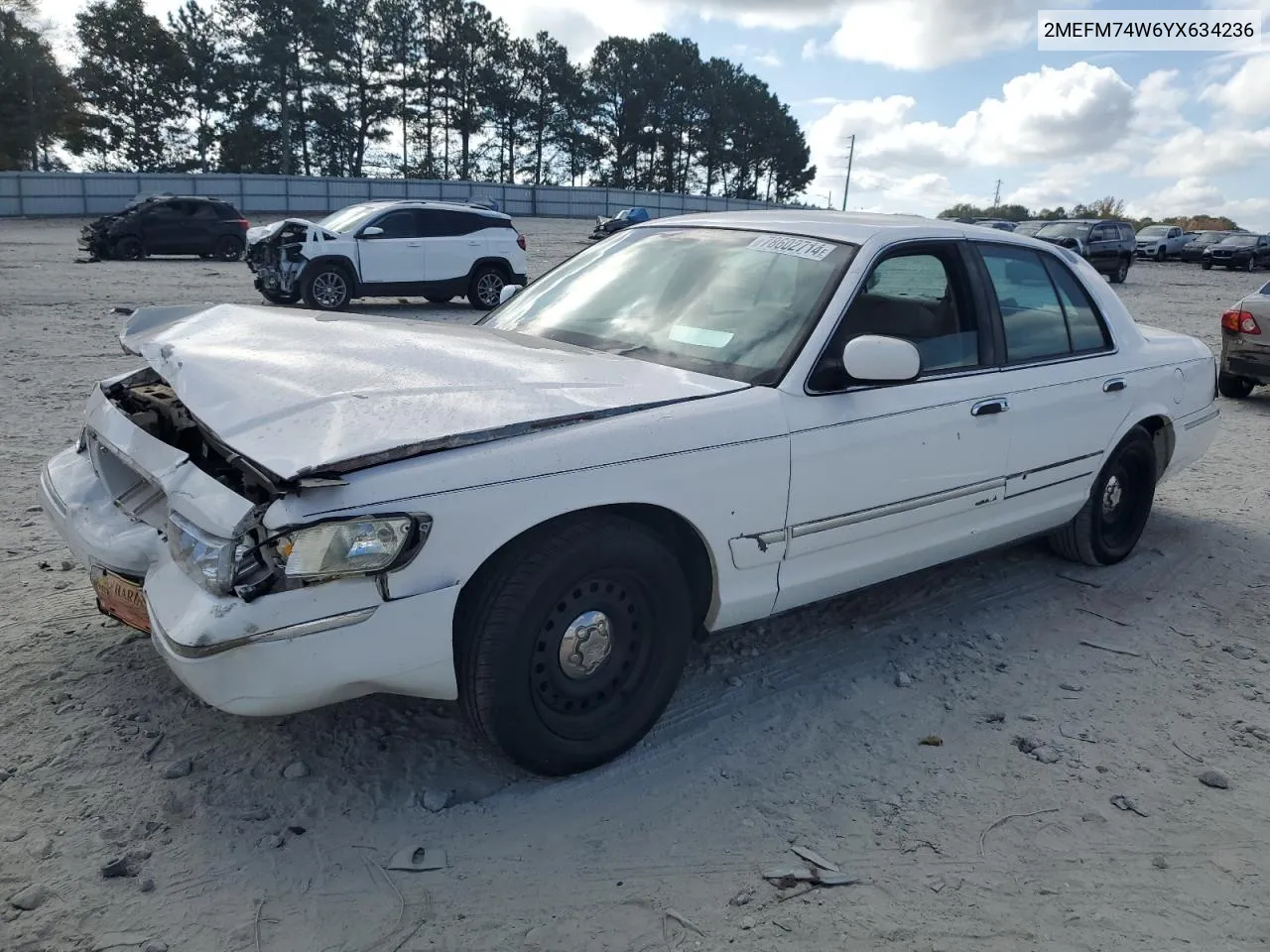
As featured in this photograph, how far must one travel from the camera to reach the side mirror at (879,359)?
3.21 m

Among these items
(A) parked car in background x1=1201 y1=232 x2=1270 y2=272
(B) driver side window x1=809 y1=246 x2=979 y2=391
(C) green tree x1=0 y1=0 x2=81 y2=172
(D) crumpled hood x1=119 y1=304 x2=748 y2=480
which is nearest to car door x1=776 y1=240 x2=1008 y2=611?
(B) driver side window x1=809 y1=246 x2=979 y2=391

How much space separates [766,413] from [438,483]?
3.75 feet

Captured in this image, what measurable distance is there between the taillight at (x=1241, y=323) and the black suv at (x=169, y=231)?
2118cm

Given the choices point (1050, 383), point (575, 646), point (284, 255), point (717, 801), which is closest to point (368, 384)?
point (575, 646)

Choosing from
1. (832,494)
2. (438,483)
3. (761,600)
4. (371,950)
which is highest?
(438,483)

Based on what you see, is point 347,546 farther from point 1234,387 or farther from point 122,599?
point 1234,387

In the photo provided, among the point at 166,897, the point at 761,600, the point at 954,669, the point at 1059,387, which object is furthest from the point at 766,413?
the point at 166,897

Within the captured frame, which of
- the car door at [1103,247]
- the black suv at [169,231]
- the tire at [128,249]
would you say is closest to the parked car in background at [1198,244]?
the car door at [1103,247]

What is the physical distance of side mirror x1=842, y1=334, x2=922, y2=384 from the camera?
10.5 feet

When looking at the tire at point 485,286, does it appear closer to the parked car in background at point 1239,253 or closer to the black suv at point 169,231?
the black suv at point 169,231

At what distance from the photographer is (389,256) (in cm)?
1446

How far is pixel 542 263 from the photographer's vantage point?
24.1 meters

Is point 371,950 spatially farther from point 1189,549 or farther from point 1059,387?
point 1189,549

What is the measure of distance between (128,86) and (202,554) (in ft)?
180
